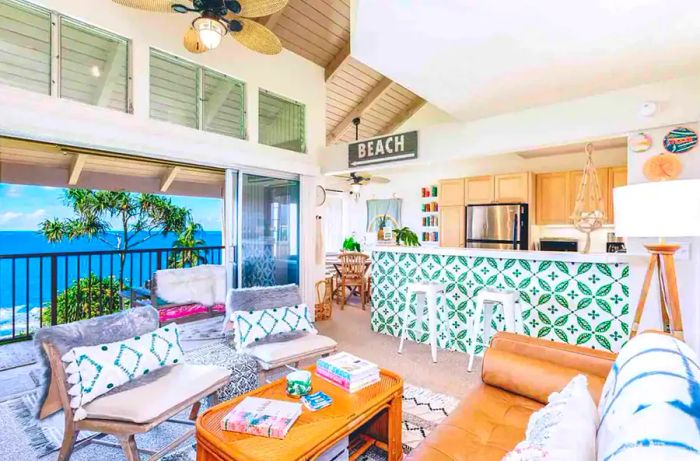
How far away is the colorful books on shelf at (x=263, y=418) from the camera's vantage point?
1381 millimetres

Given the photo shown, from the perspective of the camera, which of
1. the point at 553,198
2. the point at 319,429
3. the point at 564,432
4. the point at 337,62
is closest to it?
the point at 564,432

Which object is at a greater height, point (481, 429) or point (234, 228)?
point (234, 228)

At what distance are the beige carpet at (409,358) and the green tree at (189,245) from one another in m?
2.90

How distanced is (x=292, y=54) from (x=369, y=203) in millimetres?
3792

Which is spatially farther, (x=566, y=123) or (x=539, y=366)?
(x=566, y=123)

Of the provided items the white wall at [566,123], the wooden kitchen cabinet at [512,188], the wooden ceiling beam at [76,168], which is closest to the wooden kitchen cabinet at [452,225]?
the wooden kitchen cabinet at [512,188]

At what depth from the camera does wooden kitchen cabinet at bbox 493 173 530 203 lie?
5387 millimetres

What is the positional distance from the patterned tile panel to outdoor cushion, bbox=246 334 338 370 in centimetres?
156

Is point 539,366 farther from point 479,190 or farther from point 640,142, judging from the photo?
point 479,190

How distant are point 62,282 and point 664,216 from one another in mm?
6971

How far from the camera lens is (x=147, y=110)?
3.26 meters

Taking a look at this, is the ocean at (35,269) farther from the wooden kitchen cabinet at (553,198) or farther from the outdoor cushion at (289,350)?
the wooden kitchen cabinet at (553,198)

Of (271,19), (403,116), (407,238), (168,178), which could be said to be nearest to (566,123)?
(407,238)

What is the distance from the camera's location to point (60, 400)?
1.74 metres
